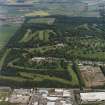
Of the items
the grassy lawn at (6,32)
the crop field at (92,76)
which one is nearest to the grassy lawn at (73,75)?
the crop field at (92,76)

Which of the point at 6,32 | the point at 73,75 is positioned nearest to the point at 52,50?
the point at 73,75

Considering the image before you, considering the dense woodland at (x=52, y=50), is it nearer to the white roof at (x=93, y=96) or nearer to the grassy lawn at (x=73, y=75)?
the grassy lawn at (x=73, y=75)

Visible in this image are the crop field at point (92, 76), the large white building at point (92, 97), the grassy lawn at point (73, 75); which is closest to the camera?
the large white building at point (92, 97)

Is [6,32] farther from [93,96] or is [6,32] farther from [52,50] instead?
[93,96]

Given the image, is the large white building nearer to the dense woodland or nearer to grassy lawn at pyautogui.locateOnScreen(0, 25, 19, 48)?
the dense woodland

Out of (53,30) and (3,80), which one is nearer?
(3,80)

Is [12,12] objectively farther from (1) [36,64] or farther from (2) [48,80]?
(2) [48,80]

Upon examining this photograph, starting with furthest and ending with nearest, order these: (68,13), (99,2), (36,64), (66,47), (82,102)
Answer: (99,2) < (68,13) < (66,47) < (36,64) < (82,102)

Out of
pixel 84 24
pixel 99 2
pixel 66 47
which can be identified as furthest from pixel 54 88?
pixel 99 2
